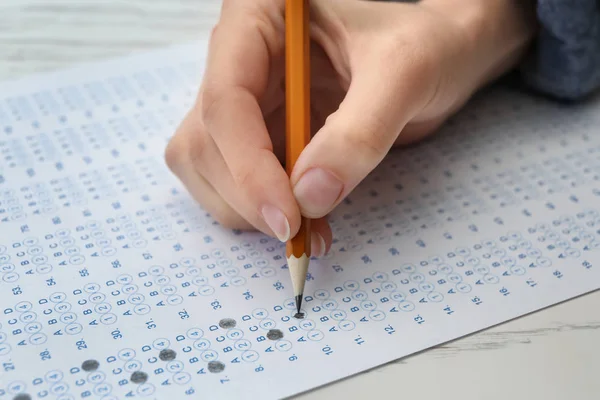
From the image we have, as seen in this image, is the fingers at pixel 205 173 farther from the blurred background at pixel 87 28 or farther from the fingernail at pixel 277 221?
the blurred background at pixel 87 28

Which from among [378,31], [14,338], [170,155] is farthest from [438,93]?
[14,338]

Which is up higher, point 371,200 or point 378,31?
point 378,31

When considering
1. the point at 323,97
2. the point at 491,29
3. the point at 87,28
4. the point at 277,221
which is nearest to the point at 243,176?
the point at 277,221

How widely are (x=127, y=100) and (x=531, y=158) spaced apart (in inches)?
14.2

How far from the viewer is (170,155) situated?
51 centimetres

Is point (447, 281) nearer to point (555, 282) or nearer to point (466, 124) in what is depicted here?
point (555, 282)

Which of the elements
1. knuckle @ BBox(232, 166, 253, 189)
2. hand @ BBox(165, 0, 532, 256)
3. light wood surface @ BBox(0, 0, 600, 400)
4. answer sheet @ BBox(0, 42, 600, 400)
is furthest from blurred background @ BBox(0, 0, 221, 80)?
light wood surface @ BBox(0, 0, 600, 400)

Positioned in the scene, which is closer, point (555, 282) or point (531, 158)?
point (555, 282)

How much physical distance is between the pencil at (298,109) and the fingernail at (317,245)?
0.07ft

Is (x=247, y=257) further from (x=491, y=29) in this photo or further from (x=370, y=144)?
(x=491, y=29)

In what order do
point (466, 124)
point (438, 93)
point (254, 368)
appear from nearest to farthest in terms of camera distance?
point (254, 368), point (438, 93), point (466, 124)

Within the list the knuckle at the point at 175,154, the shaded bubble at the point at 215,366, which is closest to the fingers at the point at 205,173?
the knuckle at the point at 175,154

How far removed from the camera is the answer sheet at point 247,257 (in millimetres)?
381

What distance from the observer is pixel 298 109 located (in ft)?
1.39
